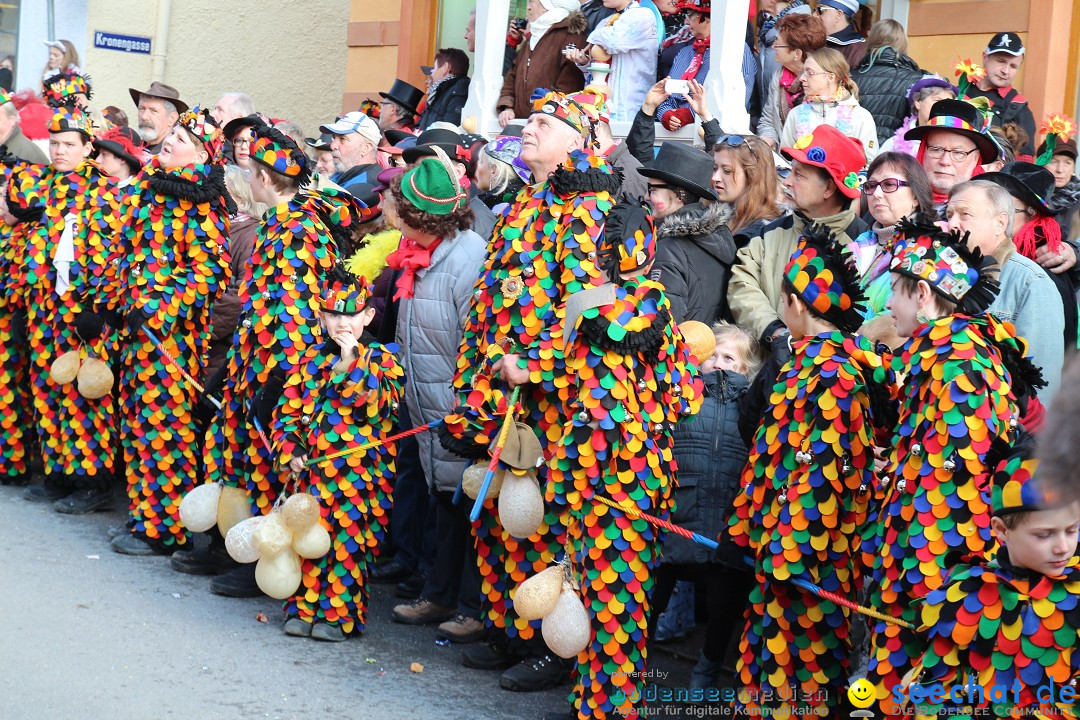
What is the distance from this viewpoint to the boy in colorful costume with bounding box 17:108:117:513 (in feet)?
25.2

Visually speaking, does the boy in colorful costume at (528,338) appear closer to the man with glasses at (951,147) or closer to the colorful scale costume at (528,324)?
the colorful scale costume at (528,324)

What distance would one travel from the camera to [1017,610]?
357cm

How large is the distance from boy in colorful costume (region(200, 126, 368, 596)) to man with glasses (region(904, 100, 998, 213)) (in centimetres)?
285

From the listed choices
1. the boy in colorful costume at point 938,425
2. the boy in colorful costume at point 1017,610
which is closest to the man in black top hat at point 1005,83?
the boy in colorful costume at point 938,425

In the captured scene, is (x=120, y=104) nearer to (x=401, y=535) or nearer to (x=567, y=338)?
(x=401, y=535)

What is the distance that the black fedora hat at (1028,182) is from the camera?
564 cm

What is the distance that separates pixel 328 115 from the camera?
1520 cm

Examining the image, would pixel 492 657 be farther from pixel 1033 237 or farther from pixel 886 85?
pixel 886 85

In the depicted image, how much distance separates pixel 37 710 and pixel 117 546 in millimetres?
2393

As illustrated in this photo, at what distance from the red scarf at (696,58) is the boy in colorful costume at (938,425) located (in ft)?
15.6

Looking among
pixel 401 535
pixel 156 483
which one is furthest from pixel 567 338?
pixel 156 483

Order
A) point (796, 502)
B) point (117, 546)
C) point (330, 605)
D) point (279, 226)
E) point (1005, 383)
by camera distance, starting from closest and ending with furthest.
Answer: point (1005, 383), point (796, 502), point (330, 605), point (279, 226), point (117, 546)

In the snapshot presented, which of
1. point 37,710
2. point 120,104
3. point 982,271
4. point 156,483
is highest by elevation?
point 120,104

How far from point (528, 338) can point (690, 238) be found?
3.43ft
